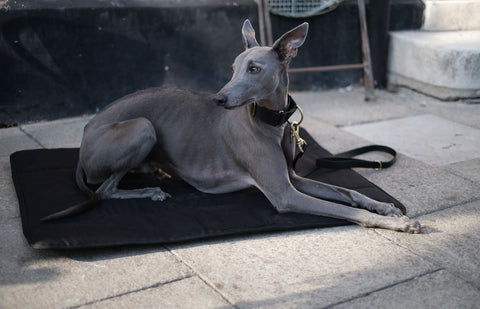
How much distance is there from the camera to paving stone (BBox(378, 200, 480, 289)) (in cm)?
305

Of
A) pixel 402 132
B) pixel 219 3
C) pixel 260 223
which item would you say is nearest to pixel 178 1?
pixel 219 3

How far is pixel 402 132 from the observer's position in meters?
5.57

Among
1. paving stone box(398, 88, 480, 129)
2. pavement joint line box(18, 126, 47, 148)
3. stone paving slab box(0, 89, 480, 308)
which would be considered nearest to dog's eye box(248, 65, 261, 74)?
stone paving slab box(0, 89, 480, 308)

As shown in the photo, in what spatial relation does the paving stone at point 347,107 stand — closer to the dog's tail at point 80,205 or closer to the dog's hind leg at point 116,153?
the dog's hind leg at point 116,153

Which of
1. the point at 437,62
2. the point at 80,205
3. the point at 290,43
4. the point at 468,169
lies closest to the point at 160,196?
the point at 80,205

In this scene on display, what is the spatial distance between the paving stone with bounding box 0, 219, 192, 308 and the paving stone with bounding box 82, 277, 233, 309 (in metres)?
0.06

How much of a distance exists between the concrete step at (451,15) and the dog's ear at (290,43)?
4.49 meters

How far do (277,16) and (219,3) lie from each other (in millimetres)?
785

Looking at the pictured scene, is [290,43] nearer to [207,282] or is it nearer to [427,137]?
[207,282]

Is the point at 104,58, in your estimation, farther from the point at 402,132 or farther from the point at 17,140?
the point at 402,132

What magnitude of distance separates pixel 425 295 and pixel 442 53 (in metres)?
4.31

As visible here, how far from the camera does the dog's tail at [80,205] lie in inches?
133

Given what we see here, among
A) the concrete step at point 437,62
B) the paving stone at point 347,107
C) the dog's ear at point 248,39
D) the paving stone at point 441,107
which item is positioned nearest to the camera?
the dog's ear at point 248,39

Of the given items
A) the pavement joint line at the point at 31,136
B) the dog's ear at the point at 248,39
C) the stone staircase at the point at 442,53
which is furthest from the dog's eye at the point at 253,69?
the stone staircase at the point at 442,53
